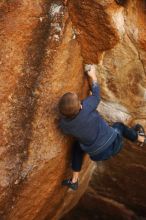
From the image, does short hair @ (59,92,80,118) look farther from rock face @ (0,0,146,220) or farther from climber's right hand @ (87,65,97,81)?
climber's right hand @ (87,65,97,81)

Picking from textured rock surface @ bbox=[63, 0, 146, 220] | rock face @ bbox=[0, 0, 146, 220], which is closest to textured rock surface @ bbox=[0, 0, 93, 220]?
rock face @ bbox=[0, 0, 146, 220]

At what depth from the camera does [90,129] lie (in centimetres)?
332

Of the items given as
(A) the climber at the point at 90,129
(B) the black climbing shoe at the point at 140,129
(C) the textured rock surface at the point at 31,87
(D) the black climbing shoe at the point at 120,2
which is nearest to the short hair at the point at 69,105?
(A) the climber at the point at 90,129

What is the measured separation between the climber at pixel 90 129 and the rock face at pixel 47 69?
14 centimetres

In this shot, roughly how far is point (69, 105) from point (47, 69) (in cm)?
38

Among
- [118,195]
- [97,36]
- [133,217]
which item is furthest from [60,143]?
[133,217]

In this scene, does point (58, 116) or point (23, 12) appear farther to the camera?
point (58, 116)

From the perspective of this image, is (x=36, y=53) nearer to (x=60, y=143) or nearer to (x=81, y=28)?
(x=81, y=28)

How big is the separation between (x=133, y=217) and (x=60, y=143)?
2398 mm

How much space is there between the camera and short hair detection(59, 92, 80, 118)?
3.04 m

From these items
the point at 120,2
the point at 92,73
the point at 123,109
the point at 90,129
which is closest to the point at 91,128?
the point at 90,129

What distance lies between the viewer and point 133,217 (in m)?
5.48

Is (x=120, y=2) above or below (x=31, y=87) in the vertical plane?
above

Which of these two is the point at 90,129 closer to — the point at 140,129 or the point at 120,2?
the point at 140,129
